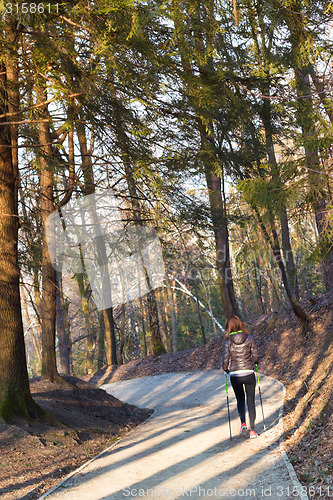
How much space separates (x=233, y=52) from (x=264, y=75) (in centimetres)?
96

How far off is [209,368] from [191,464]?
38.4ft

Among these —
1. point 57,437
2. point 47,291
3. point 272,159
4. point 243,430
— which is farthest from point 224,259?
point 57,437

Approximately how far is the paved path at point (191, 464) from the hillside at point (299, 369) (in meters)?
0.27

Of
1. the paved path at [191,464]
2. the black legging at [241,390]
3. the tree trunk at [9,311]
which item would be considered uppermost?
the tree trunk at [9,311]

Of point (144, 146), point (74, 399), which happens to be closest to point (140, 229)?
point (144, 146)

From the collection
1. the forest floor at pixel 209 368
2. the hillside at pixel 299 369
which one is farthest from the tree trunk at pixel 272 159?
the forest floor at pixel 209 368

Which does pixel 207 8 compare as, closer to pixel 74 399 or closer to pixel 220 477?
pixel 220 477

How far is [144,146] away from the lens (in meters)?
10.6

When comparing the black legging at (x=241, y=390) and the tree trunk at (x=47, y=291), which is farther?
the tree trunk at (x=47, y=291)

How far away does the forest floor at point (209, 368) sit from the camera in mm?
5535

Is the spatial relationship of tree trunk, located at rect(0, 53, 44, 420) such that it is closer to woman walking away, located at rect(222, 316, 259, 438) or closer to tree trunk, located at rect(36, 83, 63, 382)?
tree trunk, located at rect(36, 83, 63, 382)

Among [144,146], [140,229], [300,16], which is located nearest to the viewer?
[300,16]

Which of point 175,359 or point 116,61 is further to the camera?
point 175,359

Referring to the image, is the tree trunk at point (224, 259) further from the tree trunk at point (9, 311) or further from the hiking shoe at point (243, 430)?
the hiking shoe at point (243, 430)
